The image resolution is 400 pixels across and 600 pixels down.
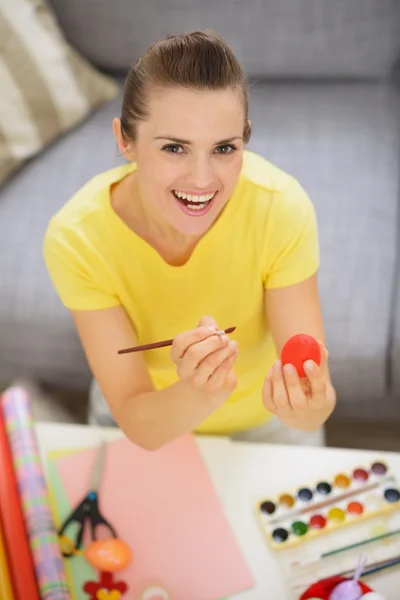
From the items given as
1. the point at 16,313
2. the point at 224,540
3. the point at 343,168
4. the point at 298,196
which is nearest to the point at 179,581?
the point at 224,540

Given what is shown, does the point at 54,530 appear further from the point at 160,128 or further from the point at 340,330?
the point at 340,330

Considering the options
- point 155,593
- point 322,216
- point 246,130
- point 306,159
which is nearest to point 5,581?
point 155,593

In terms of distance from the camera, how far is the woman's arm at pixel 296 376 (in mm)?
757

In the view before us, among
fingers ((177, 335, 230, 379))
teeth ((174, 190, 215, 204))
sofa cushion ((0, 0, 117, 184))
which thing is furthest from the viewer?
sofa cushion ((0, 0, 117, 184))

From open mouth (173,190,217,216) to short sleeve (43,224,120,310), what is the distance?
167mm

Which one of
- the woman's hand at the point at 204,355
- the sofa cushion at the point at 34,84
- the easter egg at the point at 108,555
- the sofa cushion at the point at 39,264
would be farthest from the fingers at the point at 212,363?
the sofa cushion at the point at 34,84

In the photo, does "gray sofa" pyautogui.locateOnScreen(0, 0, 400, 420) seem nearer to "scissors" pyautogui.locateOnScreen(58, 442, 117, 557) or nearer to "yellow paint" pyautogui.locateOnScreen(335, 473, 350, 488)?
"yellow paint" pyautogui.locateOnScreen(335, 473, 350, 488)

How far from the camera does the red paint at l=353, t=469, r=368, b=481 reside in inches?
36.7

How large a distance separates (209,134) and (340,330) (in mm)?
623

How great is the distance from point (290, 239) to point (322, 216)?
0.48 metres

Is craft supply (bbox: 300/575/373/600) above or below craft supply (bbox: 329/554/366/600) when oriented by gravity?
above

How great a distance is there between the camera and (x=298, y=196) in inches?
37.7

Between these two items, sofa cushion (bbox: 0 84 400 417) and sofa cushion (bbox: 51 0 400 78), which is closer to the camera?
sofa cushion (bbox: 0 84 400 417)

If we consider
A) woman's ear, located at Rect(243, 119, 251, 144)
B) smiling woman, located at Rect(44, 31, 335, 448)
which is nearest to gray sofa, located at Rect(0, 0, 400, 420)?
smiling woman, located at Rect(44, 31, 335, 448)
